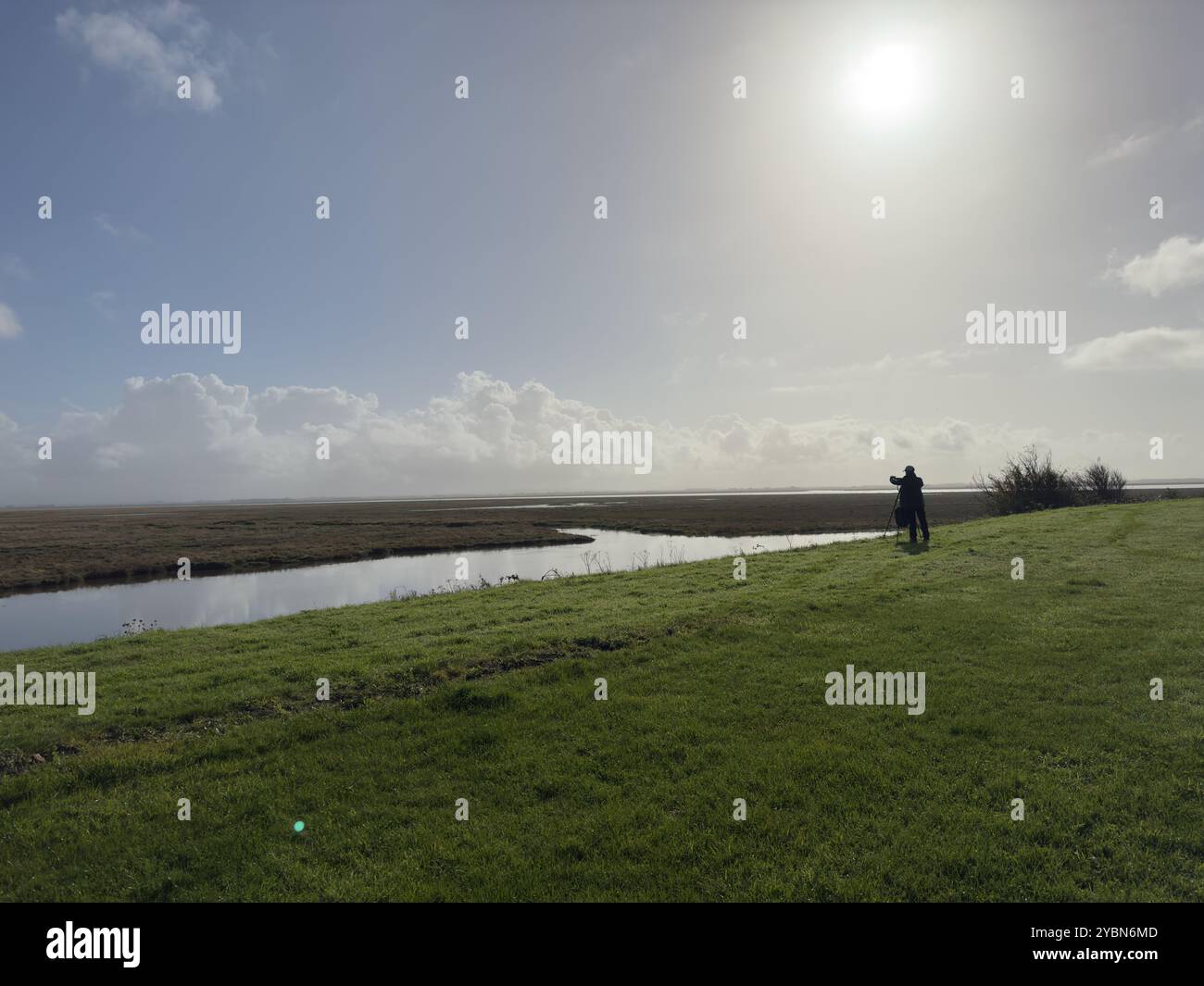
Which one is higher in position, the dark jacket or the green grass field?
the dark jacket

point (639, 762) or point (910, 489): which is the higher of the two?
point (910, 489)

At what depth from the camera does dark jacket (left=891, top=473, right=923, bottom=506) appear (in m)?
27.8

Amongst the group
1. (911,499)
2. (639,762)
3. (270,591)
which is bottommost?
(270,591)

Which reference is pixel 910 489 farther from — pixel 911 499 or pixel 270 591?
pixel 270 591

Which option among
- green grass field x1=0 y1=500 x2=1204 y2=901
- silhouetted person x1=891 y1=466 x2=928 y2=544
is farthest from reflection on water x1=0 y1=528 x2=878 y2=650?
green grass field x1=0 y1=500 x2=1204 y2=901

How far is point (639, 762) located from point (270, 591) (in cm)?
3508

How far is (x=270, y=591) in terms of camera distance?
121 feet

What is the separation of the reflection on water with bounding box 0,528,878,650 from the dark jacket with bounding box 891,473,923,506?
7721 millimetres

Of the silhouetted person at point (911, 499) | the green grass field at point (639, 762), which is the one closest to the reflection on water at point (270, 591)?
the silhouetted person at point (911, 499)

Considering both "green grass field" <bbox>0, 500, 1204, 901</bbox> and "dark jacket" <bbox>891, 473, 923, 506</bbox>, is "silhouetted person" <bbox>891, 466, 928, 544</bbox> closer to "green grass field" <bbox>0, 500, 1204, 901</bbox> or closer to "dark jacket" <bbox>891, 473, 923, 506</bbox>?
"dark jacket" <bbox>891, 473, 923, 506</bbox>

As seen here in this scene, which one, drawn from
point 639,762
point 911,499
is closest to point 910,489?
point 911,499

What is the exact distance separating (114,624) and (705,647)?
93.8 ft
